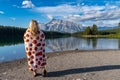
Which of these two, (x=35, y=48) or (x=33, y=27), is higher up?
(x=33, y=27)

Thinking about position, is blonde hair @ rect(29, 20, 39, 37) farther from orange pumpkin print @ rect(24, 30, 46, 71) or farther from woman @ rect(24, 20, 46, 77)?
orange pumpkin print @ rect(24, 30, 46, 71)

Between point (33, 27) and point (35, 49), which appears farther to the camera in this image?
point (35, 49)

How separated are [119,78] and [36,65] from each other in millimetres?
4676

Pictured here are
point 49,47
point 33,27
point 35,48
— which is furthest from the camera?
point 49,47

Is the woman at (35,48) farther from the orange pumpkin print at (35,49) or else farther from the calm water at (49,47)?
the calm water at (49,47)

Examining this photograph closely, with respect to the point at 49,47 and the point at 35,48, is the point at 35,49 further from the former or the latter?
the point at 49,47

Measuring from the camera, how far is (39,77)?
→ 12836mm

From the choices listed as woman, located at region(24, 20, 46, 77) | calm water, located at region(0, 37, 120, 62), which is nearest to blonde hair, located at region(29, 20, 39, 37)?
woman, located at region(24, 20, 46, 77)

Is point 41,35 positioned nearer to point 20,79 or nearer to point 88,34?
point 20,79

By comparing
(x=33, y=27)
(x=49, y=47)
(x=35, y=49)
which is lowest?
(x=49, y=47)

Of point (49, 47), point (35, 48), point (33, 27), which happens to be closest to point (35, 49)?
point (35, 48)

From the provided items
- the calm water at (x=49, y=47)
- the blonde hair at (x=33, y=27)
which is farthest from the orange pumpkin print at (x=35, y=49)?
the calm water at (x=49, y=47)

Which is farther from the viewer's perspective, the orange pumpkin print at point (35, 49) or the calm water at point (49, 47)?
the calm water at point (49, 47)

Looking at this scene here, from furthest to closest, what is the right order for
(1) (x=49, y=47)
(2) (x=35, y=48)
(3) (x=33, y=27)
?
(1) (x=49, y=47) → (2) (x=35, y=48) → (3) (x=33, y=27)
